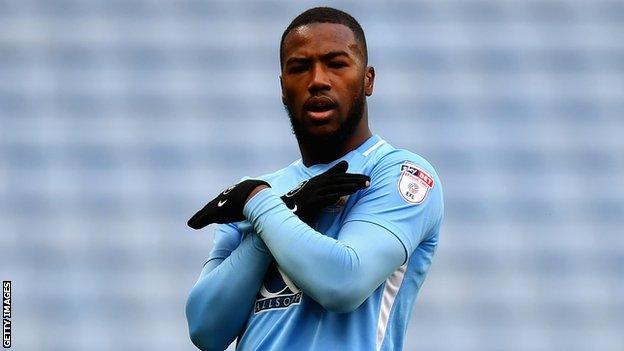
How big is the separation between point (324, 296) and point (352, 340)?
0.11 metres

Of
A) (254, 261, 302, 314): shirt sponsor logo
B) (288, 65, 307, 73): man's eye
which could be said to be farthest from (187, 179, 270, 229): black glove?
(288, 65, 307, 73): man's eye

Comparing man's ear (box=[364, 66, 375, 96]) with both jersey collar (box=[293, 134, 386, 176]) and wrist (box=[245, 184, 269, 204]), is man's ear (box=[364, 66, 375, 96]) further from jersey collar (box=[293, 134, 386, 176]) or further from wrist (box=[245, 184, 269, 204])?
wrist (box=[245, 184, 269, 204])

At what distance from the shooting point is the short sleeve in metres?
2.09

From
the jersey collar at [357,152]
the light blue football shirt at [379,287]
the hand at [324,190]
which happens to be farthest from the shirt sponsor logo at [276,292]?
the jersey collar at [357,152]

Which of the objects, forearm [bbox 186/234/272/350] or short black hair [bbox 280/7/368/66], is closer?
forearm [bbox 186/234/272/350]

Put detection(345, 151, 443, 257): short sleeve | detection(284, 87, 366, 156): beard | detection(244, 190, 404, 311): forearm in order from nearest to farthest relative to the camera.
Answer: detection(244, 190, 404, 311): forearm < detection(345, 151, 443, 257): short sleeve < detection(284, 87, 366, 156): beard

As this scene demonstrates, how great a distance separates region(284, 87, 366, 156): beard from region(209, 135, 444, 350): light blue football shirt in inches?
1.4

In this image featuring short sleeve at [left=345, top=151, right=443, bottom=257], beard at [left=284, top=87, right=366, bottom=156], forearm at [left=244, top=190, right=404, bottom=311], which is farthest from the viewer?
beard at [left=284, top=87, right=366, bottom=156]

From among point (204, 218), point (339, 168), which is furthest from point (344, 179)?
point (204, 218)

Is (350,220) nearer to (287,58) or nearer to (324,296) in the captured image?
(324,296)

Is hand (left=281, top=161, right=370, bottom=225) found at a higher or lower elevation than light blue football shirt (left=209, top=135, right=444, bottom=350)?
Result: higher

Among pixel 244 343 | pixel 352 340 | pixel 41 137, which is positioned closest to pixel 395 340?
pixel 352 340

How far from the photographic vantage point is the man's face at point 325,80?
86.4 inches

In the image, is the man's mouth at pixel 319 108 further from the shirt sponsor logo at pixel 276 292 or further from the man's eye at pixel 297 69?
the shirt sponsor logo at pixel 276 292
